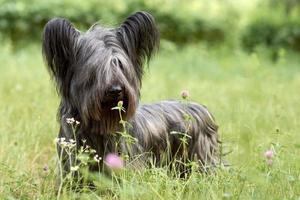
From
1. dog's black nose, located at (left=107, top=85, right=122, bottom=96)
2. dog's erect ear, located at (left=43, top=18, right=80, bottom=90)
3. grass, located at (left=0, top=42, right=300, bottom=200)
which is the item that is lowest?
grass, located at (left=0, top=42, right=300, bottom=200)

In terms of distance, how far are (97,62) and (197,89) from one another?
5.83 m

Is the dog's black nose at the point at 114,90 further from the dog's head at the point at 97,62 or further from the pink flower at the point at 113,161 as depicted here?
the pink flower at the point at 113,161

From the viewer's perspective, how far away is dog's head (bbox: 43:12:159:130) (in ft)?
16.3

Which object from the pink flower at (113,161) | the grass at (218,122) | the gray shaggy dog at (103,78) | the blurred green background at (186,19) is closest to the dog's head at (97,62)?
the gray shaggy dog at (103,78)

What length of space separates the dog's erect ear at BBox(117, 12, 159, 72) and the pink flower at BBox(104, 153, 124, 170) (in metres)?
0.80

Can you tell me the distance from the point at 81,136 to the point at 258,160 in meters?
1.38

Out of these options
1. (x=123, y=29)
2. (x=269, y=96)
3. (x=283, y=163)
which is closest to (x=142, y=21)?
(x=123, y=29)

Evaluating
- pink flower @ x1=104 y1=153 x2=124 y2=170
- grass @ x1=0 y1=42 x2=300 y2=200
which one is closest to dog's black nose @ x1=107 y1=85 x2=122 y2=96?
pink flower @ x1=104 y1=153 x2=124 y2=170

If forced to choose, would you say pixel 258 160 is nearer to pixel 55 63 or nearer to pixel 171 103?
pixel 171 103

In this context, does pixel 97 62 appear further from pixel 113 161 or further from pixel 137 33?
pixel 113 161

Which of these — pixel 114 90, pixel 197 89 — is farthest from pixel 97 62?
pixel 197 89

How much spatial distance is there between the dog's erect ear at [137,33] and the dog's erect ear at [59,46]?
0.36 meters

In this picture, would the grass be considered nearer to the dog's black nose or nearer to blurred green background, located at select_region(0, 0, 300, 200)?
blurred green background, located at select_region(0, 0, 300, 200)

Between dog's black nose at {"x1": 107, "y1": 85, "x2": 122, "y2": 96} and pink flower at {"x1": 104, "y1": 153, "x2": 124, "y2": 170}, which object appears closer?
pink flower at {"x1": 104, "y1": 153, "x2": 124, "y2": 170}
